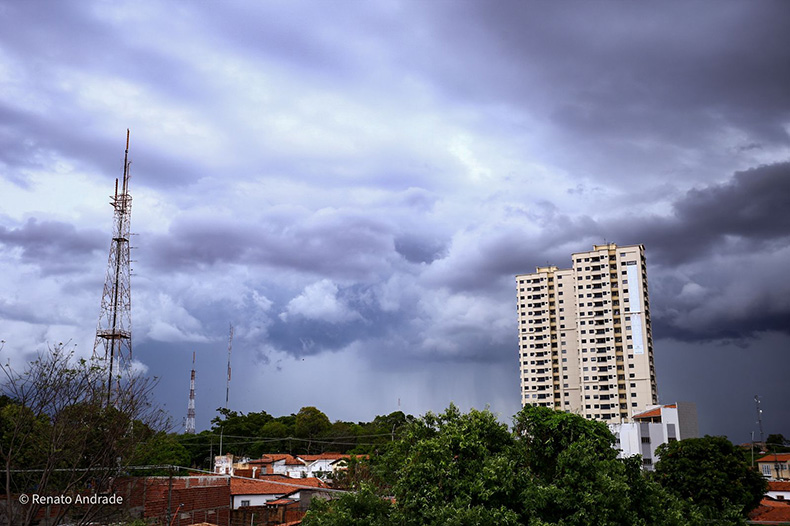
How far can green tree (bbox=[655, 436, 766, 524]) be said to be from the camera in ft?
130

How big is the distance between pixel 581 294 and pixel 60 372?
3690 inches

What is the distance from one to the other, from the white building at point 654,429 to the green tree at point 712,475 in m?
19.3

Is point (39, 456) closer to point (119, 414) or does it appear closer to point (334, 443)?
point (119, 414)

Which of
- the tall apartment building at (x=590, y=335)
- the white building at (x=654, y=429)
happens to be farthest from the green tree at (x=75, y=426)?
the tall apartment building at (x=590, y=335)

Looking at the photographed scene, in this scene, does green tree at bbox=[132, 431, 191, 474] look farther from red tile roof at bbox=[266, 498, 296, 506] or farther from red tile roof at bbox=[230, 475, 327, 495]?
red tile roof at bbox=[266, 498, 296, 506]

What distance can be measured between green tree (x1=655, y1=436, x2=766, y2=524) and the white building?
19.3m

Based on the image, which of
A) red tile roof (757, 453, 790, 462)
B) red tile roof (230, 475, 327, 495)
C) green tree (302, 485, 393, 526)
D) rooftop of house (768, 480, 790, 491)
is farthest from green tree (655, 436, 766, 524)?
red tile roof (757, 453, 790, 462)

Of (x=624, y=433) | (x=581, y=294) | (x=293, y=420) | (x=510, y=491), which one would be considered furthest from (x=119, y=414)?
(x=581, y=294)

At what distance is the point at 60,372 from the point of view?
18.1 metres

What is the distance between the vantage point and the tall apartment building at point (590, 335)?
316 ft

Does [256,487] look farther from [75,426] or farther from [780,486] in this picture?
[780,486]

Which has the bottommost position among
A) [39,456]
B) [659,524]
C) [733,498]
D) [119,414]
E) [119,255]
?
[733,498]

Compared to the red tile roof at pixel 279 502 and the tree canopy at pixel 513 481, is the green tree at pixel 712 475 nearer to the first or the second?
the red tile roof at pixel 279 502

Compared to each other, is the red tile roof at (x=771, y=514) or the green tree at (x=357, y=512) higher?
the green tree at (x=357, y=512)
